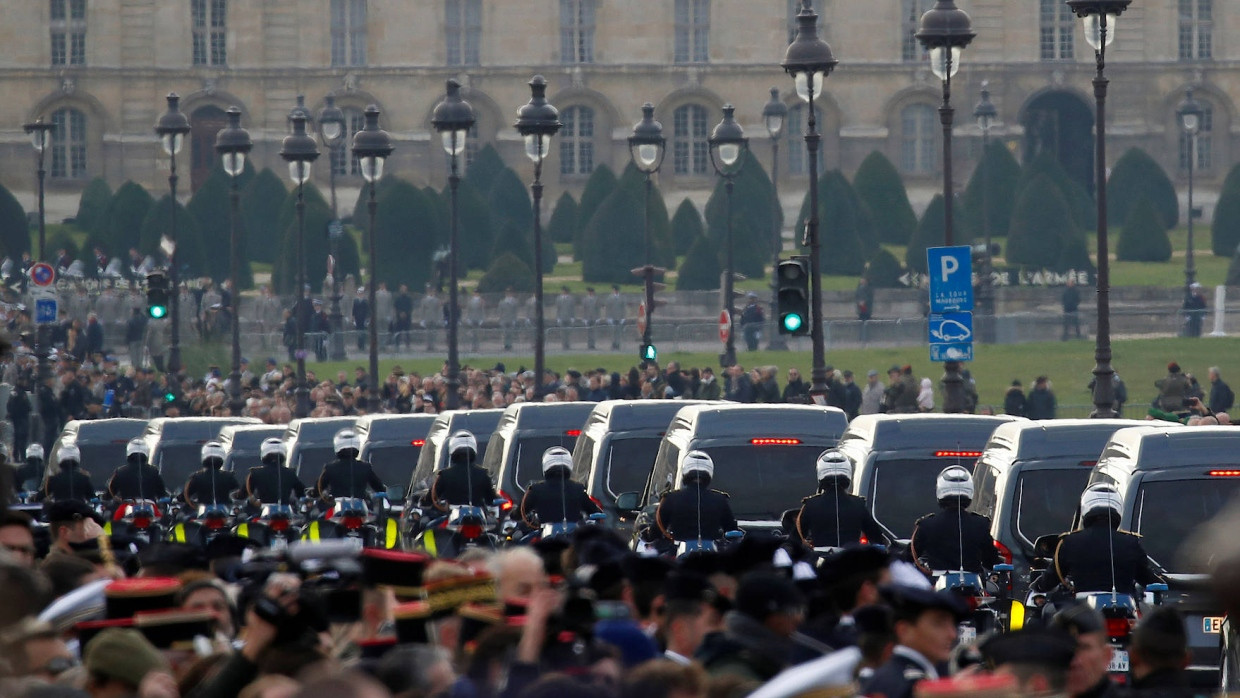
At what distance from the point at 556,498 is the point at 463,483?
5.91 ft

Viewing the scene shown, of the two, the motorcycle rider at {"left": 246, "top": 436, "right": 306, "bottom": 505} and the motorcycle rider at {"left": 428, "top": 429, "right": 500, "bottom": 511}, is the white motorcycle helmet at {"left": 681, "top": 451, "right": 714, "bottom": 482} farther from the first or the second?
the motorcycle rider at {"left": 246, "top": 436, "right": 306, "bottom": 505}

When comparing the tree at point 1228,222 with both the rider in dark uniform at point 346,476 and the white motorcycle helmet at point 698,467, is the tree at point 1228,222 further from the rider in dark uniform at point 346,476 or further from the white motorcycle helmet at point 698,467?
the white motorcycle helmet at point 698,467

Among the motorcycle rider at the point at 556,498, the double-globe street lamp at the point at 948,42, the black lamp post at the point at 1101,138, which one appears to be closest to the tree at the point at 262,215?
the double-globe street lamp at the point at 948,42

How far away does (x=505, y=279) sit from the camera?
58.1 metres

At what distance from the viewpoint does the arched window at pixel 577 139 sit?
78.1m

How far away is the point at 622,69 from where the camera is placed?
77.8 meters

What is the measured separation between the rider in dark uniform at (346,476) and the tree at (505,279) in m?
38.8

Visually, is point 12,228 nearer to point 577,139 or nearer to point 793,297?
point 577,139

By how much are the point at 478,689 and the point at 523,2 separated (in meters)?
72.7

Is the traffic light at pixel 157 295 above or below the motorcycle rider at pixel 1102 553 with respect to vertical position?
above

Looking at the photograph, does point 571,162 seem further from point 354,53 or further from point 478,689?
point 478,689

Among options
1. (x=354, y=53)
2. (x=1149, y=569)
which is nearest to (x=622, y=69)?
(x=354, y=53)

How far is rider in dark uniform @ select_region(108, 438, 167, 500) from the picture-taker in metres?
19.8

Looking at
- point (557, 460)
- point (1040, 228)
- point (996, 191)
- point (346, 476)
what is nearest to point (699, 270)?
point (1040, 228)
